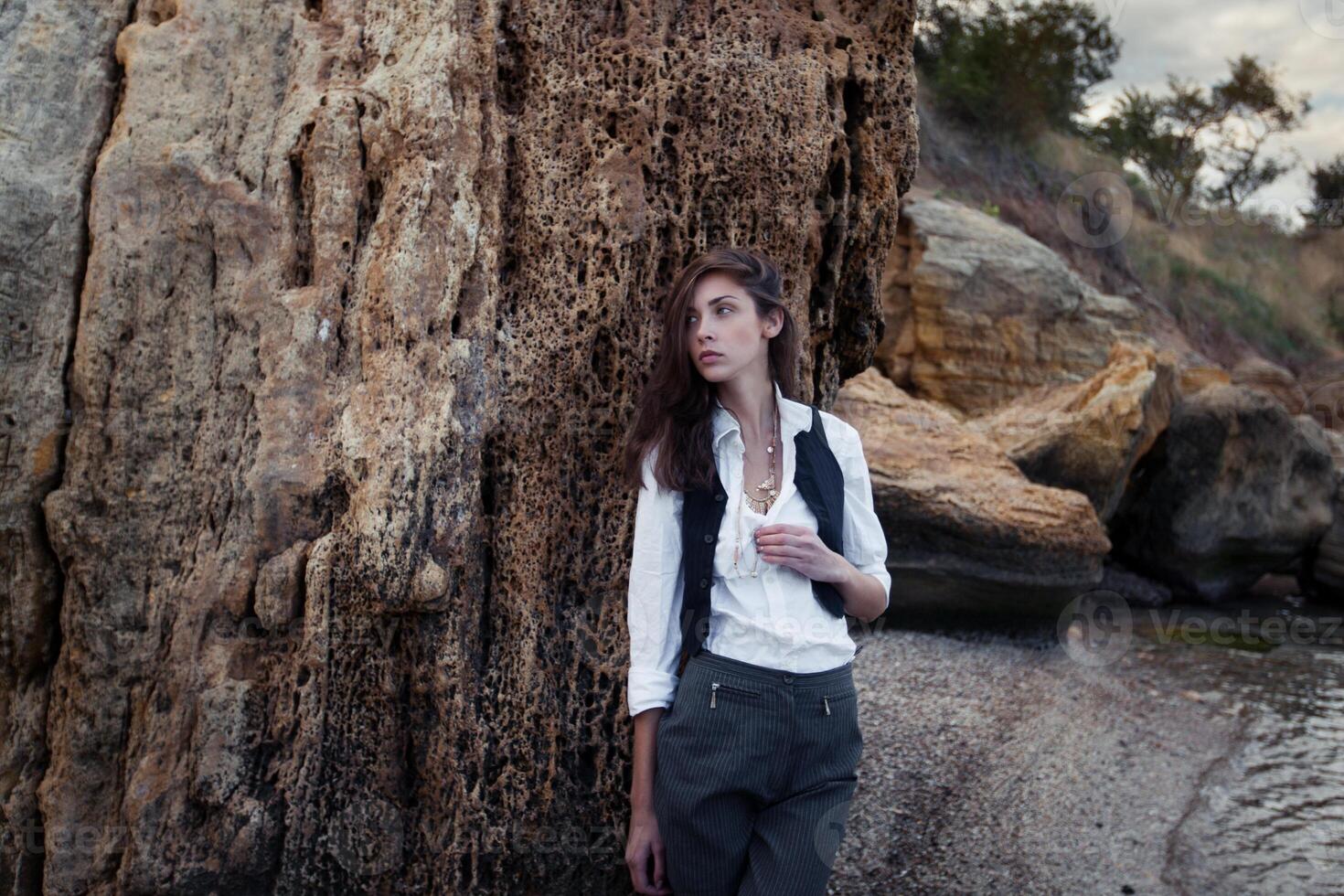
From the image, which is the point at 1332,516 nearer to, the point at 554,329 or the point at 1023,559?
the point at 1023,559

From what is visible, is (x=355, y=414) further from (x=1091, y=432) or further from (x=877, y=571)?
(x=1091, y=432)

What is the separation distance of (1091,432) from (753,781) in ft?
23.1

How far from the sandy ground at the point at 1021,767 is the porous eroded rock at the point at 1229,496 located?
2722mm

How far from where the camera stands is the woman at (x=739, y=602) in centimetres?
213

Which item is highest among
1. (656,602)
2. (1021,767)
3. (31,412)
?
(31,412)

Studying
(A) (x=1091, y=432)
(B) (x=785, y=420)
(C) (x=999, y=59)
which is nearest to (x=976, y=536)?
(A) (x=1091, y=432)

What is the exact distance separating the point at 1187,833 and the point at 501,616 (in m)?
3.23

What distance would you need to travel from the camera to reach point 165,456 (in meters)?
2.79

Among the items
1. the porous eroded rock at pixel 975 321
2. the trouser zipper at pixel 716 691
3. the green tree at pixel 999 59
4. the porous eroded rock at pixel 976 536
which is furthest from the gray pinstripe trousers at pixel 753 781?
the green tree at pixel 999 59

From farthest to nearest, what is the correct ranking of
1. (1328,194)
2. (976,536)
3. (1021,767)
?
(1328,194)
(976,536)
(1021,767)

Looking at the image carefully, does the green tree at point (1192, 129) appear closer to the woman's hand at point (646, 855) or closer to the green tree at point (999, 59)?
the green tree at point (999, 59)

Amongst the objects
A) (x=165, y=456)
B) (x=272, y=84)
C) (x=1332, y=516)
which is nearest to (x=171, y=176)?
(x=272, y=84)

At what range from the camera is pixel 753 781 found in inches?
82.9

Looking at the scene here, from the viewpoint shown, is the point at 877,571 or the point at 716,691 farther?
the point at 877,571
